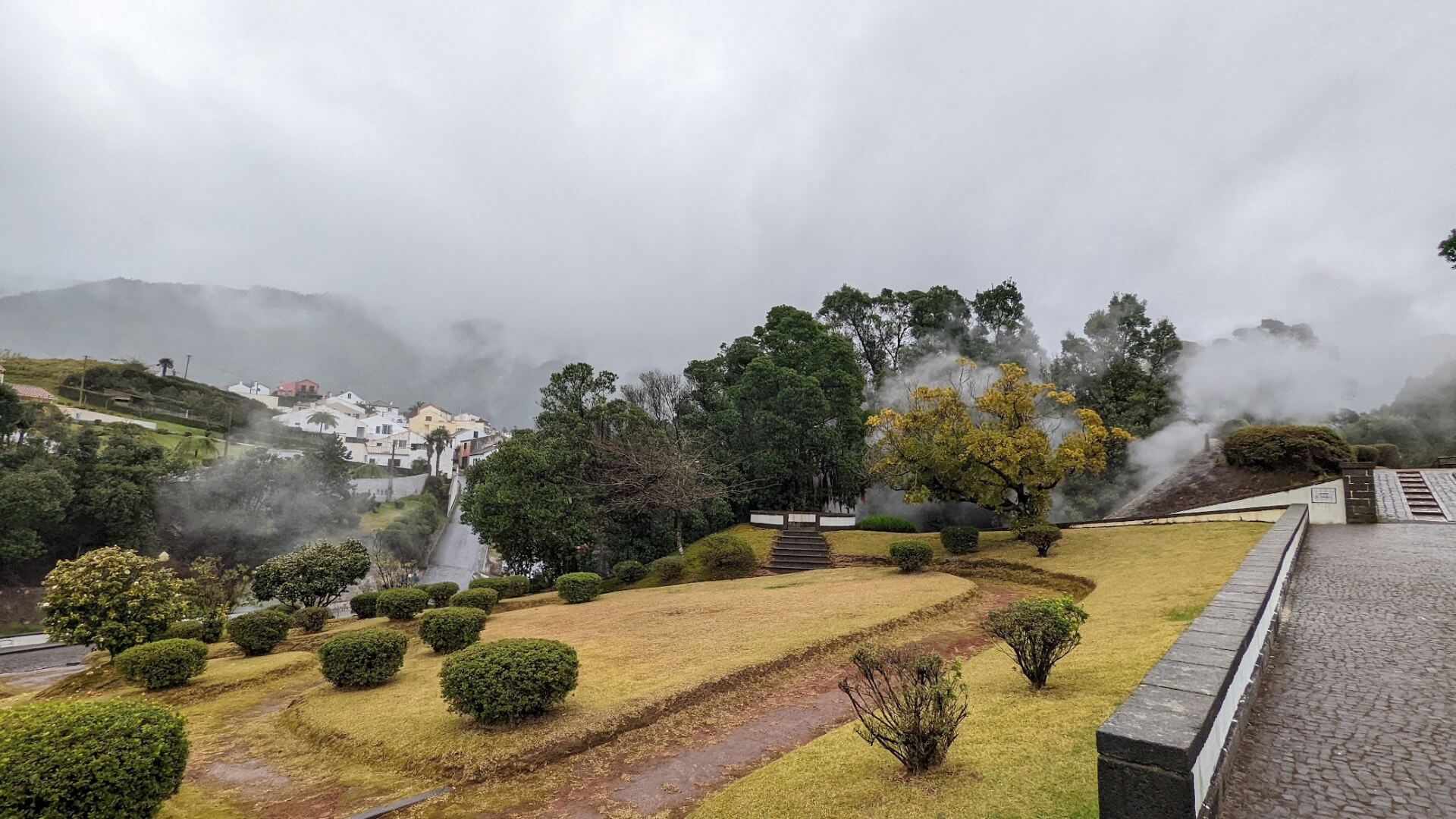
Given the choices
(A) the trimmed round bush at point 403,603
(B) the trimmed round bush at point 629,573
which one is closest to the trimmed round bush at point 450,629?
(A) the trimmed round bush at point 403,603

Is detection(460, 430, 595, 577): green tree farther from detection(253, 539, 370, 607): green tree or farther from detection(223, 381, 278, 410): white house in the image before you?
detection(223, 381, 278, 410): white house

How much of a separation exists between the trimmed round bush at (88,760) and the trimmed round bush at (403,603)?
11.1 meters

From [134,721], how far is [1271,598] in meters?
9.77

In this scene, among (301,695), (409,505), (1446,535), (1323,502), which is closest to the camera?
(301,695)

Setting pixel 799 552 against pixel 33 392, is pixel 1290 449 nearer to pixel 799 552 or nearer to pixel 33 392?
pixel 799 552

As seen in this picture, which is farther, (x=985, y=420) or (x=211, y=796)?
(x=985, y=420)

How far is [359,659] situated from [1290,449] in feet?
80.5

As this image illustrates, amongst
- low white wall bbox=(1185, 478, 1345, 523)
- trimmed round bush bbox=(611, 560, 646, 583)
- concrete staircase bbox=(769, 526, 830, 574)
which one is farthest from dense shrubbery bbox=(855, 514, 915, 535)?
low white wall bbox=(1185, 478, 1345, 523)

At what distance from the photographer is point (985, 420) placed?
1808cm

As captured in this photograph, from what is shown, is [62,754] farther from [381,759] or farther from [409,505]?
[409,505]

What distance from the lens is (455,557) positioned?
45094 mm

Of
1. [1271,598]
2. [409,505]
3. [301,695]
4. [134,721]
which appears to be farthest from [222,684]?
[409,505]

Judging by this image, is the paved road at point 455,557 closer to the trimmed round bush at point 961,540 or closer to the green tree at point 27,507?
the green tree at point 27,507

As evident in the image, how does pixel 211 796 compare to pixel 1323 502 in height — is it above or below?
below
